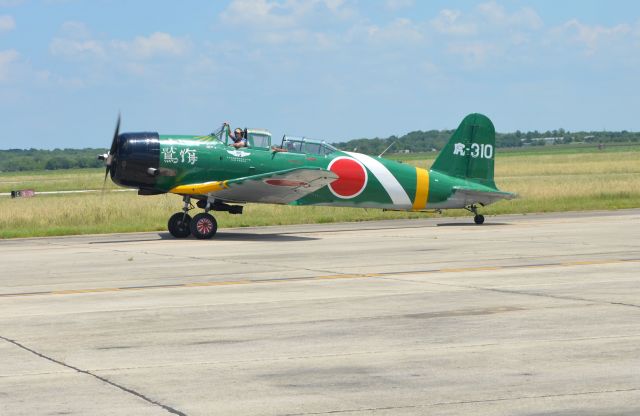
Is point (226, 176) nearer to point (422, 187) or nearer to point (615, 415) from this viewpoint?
point (422, 187)

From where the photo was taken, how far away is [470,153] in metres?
26.9

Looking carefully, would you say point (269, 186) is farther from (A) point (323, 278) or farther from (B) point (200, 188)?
(A) point (323, 278)

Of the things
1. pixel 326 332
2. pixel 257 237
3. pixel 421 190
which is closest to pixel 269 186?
pixel 257 237

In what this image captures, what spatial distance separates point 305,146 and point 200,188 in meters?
2.72

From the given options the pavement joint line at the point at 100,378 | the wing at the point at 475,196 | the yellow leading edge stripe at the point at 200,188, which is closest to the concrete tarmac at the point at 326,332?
the pavement joint line at the point at 100,378

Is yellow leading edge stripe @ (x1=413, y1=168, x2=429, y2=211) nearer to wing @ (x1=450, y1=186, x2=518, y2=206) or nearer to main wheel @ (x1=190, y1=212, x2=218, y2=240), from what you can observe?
wing @ (x1=450, y1=186, x2=518, y2=206)

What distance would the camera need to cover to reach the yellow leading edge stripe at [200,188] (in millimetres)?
23053

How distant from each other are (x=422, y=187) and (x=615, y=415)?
1892 centimetres

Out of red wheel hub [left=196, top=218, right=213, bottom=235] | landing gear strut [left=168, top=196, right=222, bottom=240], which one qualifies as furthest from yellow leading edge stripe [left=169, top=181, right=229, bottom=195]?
red wheel hub [left=196, top=218, right=213, bottom=235]

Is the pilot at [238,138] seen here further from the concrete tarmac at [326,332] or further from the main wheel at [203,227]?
the concrete tarmac at [326,332]

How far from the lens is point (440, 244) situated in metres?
20.3

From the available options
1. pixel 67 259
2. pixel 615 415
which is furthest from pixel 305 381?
pixel 67 259

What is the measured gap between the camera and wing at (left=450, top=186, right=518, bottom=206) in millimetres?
26078

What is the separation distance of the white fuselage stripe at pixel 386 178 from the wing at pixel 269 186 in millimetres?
1822
